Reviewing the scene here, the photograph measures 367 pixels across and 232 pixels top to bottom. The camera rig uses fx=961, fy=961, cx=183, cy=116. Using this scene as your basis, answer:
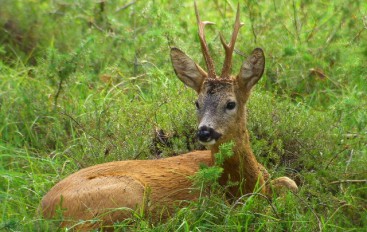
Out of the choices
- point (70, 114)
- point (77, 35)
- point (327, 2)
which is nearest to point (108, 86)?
point (70, 114)

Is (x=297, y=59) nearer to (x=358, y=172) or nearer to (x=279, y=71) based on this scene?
(x=279, y=71)

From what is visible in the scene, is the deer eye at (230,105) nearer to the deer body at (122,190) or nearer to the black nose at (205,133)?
the black nose at (205,133)

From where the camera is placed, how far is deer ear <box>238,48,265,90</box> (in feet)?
19.4

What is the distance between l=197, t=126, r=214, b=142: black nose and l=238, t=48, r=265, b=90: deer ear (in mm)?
478

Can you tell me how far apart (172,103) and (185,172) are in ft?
2.97

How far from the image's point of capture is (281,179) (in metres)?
6.03

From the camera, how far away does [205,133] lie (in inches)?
221

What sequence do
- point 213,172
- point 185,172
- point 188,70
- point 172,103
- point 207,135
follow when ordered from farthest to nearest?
point 172,103 → point 188,70 → point 185,172 → point 207,135 → point 213,172

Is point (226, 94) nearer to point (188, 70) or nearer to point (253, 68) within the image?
point (253, 68)

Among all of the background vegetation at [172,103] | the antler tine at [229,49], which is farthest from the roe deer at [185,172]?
the background vegetation at [172,103]

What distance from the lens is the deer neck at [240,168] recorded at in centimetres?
581

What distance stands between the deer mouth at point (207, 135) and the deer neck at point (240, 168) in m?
0.13

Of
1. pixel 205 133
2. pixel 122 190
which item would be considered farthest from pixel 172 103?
pixel 122 190

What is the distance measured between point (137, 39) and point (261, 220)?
318 centimetres
